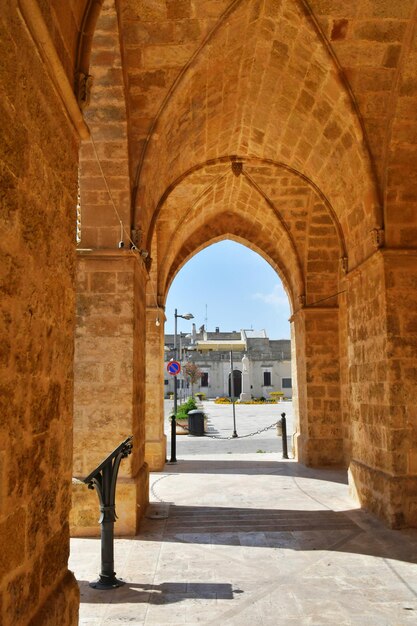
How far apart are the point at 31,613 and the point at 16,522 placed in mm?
453

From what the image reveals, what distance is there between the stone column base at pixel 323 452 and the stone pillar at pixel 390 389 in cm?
328

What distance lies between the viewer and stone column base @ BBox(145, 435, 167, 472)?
9.64m

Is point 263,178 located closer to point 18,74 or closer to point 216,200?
point 216,200

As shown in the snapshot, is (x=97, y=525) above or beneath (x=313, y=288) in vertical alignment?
beneath

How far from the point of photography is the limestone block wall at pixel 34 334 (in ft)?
6.57

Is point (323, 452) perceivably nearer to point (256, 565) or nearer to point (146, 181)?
point (256, 565)

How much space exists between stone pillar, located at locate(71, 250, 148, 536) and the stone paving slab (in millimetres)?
398

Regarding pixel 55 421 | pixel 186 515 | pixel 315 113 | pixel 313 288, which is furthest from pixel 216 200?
pixel 55 421

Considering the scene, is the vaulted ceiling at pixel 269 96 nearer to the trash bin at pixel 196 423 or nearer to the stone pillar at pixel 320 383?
the stone pillar at pixel 320 383

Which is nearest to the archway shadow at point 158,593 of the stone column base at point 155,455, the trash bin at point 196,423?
the stone column base at point 155,455

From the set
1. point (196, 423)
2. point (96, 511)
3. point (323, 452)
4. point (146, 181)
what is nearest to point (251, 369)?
point (196, 423)

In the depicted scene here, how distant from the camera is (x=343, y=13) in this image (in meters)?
5.09

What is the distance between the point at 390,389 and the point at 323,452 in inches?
174

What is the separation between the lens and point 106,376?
564cm
